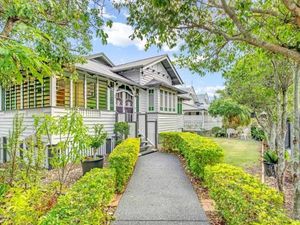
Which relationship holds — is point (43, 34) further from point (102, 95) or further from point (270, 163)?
point (102, 95)

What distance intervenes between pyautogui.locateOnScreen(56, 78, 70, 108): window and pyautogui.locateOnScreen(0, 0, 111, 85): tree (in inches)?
116

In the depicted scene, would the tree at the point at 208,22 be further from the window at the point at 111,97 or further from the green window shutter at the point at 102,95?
the window at the point at 111,97

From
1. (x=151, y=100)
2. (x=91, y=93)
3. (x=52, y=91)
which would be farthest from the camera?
(x=151, y=100)

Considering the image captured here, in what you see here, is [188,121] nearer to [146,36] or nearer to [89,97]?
[89,97]

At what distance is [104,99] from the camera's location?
13.6m

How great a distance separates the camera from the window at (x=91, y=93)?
496 inches

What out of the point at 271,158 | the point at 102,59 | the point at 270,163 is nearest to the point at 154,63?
the point at 102,59

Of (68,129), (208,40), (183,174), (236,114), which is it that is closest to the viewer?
(68,129)

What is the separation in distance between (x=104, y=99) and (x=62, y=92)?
119 inches

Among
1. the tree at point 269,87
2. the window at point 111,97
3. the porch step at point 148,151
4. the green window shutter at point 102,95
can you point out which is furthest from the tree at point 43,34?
the porch step at point 148,151

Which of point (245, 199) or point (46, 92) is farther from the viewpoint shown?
point (46, 92)

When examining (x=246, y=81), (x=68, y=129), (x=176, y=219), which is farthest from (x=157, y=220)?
(x=246, y=81)

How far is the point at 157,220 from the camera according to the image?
463 cm

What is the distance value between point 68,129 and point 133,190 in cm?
279
